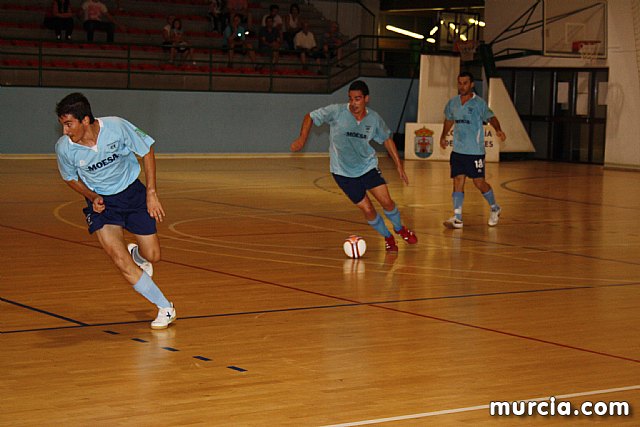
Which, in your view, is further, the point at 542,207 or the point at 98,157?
the point at 542,207

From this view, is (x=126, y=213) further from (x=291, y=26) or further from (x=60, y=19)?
(x=291, y=26)

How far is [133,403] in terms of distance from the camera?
6012 millimetres

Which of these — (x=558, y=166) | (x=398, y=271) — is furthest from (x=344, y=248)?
(x=558, y=166)

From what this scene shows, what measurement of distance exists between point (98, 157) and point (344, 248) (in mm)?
4471

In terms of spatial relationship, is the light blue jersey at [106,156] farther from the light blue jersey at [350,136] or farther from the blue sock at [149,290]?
the light blue jersey at [350,136]

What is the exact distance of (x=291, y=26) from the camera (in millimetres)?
31625

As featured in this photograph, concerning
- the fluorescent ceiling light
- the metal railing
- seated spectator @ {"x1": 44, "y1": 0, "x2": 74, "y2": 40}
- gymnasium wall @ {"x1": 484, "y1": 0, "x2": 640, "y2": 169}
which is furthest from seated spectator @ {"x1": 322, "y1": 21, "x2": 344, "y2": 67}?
seated spectator @ {"x1": 44, "y1": 0, "x2": 74, "y2": 40}

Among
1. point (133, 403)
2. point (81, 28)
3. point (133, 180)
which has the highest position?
point (81, 28)

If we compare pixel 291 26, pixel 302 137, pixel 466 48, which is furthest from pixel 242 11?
pixel 302 137

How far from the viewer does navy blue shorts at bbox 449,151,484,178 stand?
14.9m

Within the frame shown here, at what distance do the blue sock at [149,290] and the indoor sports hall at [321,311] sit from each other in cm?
26

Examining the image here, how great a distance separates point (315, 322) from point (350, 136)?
A: 13.4 feet

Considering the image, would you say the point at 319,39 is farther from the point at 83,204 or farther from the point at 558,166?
the point at 83,204
